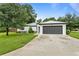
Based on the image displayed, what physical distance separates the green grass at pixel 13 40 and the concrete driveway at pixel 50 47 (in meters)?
0.14

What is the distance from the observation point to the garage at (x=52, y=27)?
698cm

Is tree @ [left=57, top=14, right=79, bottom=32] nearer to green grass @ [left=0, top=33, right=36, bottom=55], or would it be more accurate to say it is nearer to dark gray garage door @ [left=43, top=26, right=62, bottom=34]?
dark gray garage door @ [left=43, top=26, right=62, bottom=34]

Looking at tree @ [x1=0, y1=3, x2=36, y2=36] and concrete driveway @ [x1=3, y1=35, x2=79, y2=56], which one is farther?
tree @ [x1=0, y1=3, x2=36, y2=36]

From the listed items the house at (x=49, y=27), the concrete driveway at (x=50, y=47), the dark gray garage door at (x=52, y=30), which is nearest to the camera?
the concrete driveway at (x=50, y=47)

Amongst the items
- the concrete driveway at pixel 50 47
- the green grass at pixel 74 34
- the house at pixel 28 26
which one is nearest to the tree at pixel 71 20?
the green grass at pixel 74 34

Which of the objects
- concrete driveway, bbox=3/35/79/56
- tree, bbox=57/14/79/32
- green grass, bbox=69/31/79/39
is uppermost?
tree, bbox=57/14/79/32

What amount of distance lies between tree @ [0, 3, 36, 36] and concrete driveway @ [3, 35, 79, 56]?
0.70 metres

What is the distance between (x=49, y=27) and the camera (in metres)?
7.23

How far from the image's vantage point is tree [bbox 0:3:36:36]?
6.80 m

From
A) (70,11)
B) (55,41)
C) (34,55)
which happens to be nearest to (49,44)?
(55,41)

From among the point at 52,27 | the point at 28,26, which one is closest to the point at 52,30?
the point at 52,27

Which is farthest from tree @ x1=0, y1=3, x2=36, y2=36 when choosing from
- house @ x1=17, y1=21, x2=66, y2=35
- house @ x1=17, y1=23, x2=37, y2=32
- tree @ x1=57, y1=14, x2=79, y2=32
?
tree @ x1=57, y1=14, x2=79, y2=32

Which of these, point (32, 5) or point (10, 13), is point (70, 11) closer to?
point (32, 5)

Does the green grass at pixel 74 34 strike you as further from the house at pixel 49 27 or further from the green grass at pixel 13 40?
the green grass at pixel 13 40
